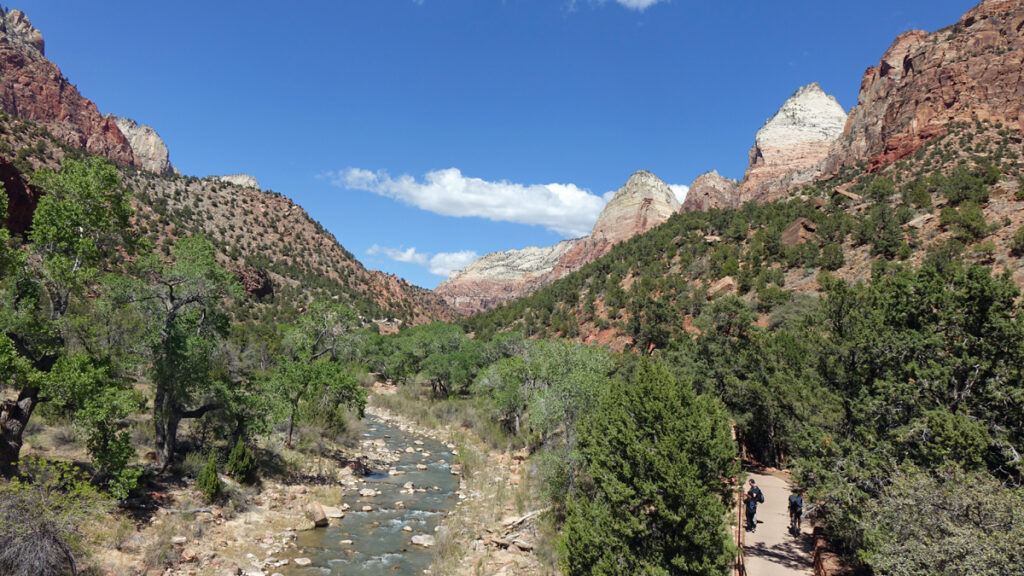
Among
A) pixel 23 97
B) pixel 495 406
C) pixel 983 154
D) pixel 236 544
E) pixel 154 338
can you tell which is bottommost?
pixel 236 544

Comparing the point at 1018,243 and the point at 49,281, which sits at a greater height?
the point at 1018,243

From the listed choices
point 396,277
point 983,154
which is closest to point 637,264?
point 983,154

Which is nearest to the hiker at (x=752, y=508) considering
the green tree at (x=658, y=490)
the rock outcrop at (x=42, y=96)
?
the green tree at (x=658, y=490)

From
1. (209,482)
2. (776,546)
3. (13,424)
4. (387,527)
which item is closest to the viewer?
(13,424)

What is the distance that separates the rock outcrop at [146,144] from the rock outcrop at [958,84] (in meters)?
199

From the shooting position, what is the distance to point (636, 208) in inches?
4523

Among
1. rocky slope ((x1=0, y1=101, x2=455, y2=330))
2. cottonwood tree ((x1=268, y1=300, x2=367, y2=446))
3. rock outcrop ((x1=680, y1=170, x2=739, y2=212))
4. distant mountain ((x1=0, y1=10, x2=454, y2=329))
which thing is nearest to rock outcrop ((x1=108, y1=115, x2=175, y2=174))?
distant mountain ((x1=0, y1=10, x2=454, y2=329))

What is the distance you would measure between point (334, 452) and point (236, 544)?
11.7m

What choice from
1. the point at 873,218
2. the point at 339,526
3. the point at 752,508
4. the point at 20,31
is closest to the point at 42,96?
the point at 20,31

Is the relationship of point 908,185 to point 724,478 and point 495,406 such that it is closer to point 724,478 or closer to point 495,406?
point 495,406

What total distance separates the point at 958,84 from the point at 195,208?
10650 centimetres

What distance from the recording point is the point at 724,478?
1159cm

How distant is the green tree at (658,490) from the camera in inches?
418

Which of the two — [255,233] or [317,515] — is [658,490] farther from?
[255,233]
